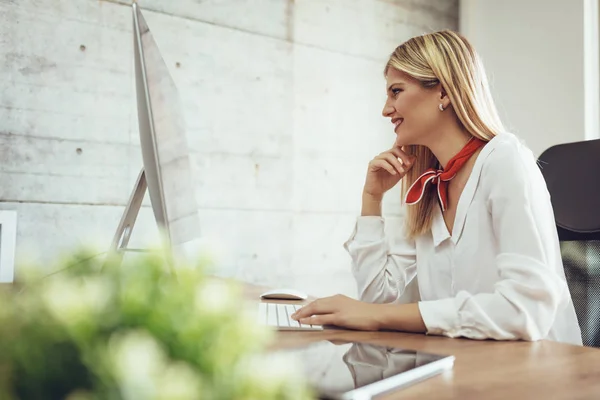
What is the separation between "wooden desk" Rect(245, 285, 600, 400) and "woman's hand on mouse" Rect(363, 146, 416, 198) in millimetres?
606

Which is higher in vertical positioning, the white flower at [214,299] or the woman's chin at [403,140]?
the woman's chin at [403,140]

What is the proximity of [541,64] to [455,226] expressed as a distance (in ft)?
7.17

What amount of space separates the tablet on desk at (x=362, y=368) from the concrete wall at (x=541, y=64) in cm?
241

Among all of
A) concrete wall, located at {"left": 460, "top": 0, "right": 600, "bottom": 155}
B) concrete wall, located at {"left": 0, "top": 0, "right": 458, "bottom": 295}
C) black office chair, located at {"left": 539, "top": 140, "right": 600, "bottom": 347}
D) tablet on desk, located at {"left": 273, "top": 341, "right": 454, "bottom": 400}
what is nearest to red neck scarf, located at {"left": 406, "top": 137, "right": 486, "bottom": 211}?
black office chair, located at {"left": 539, "top": 140, "right": 600, "bottom": 347}

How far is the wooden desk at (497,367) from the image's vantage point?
0.61 m

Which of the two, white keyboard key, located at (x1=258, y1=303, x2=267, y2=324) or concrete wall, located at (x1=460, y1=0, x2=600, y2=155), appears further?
concrete wall, located at (x1=460, y1=0, x2=600, y2=155)

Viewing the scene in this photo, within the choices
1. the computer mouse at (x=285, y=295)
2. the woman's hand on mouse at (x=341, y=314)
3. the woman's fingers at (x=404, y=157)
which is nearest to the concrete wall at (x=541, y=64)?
the woman's fingers at (x=404, y=157)

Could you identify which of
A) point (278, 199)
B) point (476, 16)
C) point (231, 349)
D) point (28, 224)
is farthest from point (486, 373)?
point (476, 16)

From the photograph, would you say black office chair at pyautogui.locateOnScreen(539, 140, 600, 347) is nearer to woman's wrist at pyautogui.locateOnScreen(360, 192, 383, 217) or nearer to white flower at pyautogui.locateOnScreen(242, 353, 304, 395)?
woman's wrist at pyautogui.locateOnScreen(360, 192, 383, 217)

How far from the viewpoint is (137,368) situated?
154 mm

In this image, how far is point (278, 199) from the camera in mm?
2834

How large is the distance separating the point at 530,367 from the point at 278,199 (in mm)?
2129

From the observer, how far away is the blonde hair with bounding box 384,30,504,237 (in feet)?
4.68

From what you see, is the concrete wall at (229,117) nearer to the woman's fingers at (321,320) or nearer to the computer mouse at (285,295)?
the computer mouse at (285,295)
